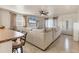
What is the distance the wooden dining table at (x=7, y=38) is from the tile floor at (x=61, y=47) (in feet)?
0.71

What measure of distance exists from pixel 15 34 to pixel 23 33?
12 cm

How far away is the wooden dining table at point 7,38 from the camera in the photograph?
183 cm

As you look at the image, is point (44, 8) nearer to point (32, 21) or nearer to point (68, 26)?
point (32, 21)

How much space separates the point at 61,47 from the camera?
1.91m

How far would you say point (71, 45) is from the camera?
1.87 m

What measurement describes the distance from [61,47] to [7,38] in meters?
0.83

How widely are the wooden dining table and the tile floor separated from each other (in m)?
0.22

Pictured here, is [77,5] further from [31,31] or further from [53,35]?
[31,31]

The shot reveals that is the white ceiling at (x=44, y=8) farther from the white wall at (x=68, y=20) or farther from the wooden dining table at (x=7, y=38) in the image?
the wooden dining table at (x=7, y=38)

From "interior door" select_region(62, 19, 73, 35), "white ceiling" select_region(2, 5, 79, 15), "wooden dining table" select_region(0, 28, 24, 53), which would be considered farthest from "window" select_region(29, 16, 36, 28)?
"interior door" select_region(62, 19, 73, 35)

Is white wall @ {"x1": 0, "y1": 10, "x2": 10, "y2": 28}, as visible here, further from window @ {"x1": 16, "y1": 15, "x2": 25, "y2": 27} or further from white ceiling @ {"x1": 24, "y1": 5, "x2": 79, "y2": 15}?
white ceiling @ {"x1": 24, "y1": 5, "x2": 79, "y2": 15}

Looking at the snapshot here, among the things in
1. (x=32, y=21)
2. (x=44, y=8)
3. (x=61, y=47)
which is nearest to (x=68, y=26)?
(x=61, y=47)

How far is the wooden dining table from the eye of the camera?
1826mm
